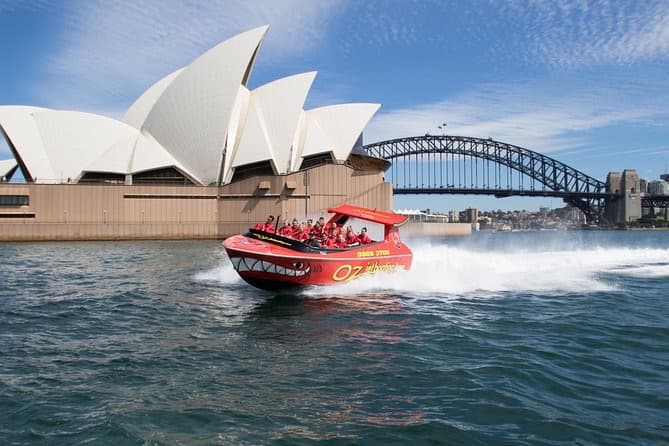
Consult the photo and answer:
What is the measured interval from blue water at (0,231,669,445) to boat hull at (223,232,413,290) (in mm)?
501

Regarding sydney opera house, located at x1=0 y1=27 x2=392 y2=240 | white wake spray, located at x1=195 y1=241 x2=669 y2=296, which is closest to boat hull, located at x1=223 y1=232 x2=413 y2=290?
white wake spray, located at x1=195 y1=241 x2=669 y2=296

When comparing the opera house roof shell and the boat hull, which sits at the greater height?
the opera house roof shell

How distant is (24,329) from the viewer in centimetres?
982

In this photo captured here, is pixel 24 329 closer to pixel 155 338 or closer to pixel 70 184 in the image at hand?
pixel 155 338

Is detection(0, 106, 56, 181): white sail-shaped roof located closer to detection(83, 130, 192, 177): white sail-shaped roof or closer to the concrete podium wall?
the concrete podium wall

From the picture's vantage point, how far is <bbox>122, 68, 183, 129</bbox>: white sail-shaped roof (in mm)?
59688

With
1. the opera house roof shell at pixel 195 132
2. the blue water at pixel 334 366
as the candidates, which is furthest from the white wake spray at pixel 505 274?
the opera house roof shell at pixel 195 132

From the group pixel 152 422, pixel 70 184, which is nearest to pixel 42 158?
pixel 70 184

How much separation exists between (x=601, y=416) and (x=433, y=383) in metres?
2.01

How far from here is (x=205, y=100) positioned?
53094mm

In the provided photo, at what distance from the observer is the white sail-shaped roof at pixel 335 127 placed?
191 ft

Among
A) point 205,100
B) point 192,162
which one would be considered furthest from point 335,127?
point 192,162

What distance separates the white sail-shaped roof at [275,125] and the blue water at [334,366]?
4114 centimetres

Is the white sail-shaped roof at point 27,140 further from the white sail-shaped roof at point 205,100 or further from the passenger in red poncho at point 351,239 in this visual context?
the passenger in red poncho at point 351,239
